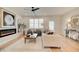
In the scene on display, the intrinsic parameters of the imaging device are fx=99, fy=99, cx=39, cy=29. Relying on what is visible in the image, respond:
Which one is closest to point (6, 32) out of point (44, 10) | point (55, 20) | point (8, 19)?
point (8, 19)

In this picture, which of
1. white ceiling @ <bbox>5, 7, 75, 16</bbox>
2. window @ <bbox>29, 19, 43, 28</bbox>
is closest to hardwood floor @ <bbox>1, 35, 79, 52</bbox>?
window @ <bbox>29, 19, 43, 28</bbox>

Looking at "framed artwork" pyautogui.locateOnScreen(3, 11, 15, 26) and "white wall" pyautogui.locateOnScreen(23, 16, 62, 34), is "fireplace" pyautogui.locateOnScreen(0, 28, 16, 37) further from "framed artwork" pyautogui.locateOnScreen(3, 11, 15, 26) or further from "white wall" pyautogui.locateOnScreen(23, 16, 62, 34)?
"white wall" pyautogui.locateOnScreen(23, 16, 62, 34)

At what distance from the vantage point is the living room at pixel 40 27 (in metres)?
2.66

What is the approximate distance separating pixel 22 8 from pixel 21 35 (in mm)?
757

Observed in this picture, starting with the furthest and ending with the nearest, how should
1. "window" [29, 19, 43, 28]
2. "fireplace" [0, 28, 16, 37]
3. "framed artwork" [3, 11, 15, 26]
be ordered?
"window" [29, 19, 43, 28] → "framed artwork" [3, 11, 15, 26] → "fireplace" [0, 28, 16, 37]

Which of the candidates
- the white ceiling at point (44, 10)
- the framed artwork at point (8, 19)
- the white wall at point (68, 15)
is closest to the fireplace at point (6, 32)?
the framed artwork at point (8, 19)

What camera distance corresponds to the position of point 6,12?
2605mm

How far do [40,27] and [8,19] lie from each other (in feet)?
3.00

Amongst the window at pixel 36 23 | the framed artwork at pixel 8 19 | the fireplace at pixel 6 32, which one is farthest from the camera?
the window at pixel 36 23

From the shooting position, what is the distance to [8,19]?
2.73m

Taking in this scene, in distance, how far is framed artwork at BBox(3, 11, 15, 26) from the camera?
102 inches

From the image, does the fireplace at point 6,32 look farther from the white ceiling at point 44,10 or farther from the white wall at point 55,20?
the white ceiling at point 44,10

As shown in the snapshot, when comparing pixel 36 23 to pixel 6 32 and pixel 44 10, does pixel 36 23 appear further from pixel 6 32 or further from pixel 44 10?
pixel 6 32
